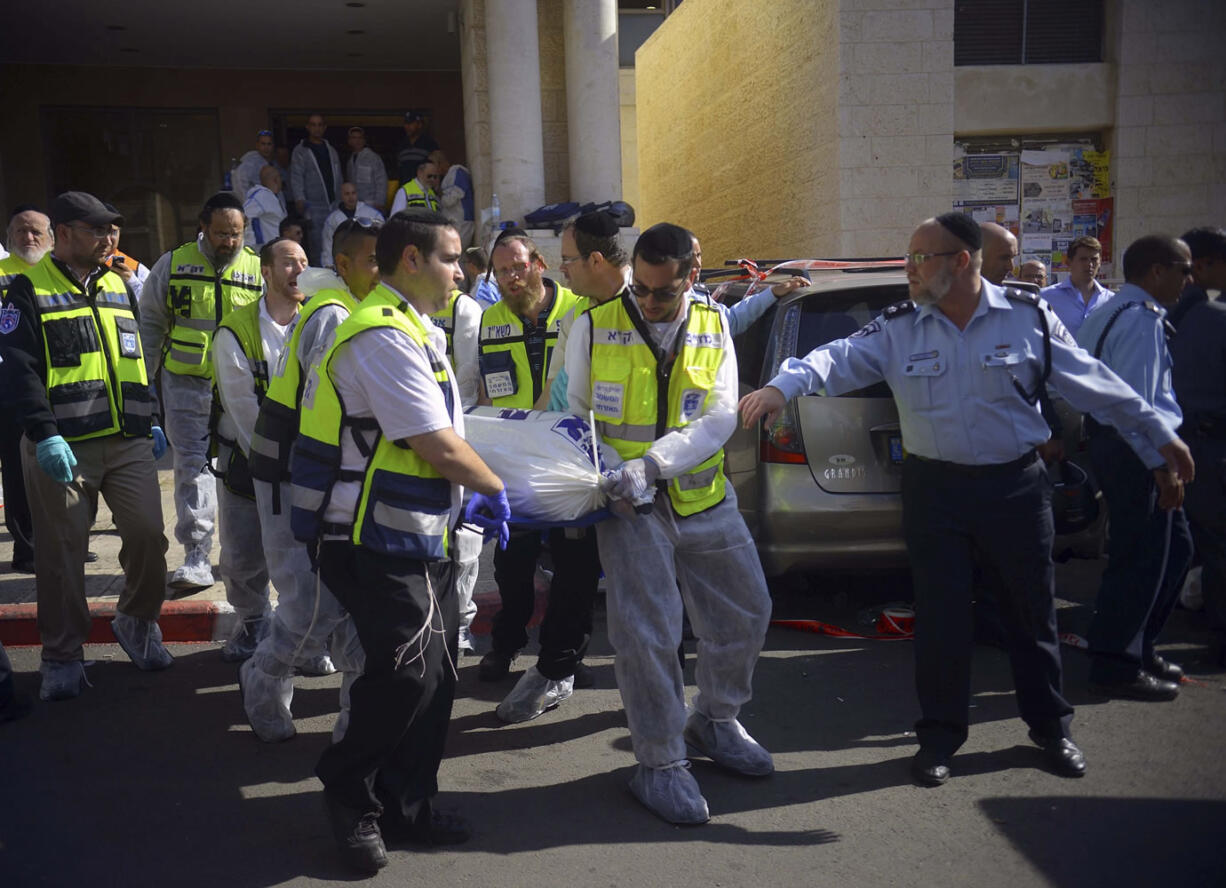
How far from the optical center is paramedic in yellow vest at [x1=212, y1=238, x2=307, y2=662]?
16.6 ft

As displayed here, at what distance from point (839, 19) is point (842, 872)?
36.0ft

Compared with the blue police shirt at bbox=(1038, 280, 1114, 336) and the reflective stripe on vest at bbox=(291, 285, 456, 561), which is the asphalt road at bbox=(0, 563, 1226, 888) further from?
the blue police shirt at bbox=(1038, 280, 1114, 336)

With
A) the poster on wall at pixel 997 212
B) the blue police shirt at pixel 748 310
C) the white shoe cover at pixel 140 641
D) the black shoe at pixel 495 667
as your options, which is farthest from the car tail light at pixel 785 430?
the poster on wall at pixel 997 212

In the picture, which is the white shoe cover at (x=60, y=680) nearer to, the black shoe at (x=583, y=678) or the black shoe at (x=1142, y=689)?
the black shoe at (x=583, y=678)

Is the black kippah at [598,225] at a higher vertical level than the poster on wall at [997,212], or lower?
lower

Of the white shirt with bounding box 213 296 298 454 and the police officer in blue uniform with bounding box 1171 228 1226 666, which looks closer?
the white shirt with bounding box 213 296 298 454

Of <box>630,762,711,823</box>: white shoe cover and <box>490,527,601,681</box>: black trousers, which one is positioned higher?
<box>490,527,601,681</box>: black trousers

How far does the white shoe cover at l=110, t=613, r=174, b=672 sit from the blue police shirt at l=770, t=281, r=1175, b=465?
3481 mm

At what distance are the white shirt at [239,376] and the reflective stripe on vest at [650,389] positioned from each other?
174 centimetres

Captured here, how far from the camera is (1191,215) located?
13555mm

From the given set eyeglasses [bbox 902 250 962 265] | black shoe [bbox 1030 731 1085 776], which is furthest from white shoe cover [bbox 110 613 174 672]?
black shoe [bbox 1030 731 1085 776]

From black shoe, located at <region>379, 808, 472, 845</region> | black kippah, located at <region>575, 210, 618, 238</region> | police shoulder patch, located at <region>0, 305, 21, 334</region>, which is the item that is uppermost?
black kippah, located at <region>575, 210, 618, 238</region>

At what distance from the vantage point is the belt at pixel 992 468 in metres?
4.14

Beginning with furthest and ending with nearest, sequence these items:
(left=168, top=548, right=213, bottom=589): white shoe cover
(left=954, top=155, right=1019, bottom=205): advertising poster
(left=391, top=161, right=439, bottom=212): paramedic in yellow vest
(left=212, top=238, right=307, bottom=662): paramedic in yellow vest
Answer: (left=954, top=155, right=1019, bottom=205): advertising poster, (left=391, top=161, right=439, bottom=212): paramedic in yellow vest, (left=168, top=548, right=213, bottom=589): white shoe cover, (left=212, top=238, right=307, bottom=662): paramedic in yellow vest
